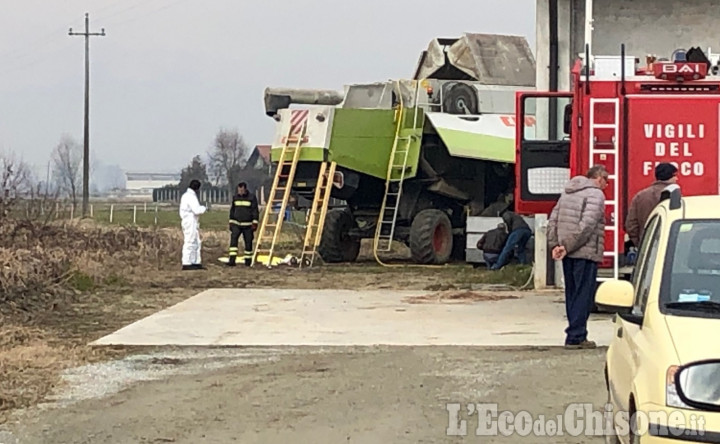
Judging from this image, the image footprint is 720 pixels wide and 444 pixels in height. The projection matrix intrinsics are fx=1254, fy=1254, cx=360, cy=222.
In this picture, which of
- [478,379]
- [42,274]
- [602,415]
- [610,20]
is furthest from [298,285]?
[602,415]

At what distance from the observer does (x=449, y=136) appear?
21781 millimetres

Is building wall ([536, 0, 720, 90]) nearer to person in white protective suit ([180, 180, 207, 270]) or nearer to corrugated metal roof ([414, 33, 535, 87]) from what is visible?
corrugated metal roof ([414, 33, 535, 87])

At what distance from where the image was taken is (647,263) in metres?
6.53

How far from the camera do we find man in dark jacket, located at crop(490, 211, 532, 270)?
67.1 ft

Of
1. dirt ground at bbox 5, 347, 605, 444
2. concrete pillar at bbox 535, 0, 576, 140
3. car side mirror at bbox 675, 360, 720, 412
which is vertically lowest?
dirt ground at bbox 5, 347, 605, 444

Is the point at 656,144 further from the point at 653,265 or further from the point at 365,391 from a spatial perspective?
the point at 653,265

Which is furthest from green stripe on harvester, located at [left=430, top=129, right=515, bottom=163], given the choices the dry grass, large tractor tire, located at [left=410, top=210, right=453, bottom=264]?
the dry grass

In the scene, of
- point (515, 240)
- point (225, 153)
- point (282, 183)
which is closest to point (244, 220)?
point (282, 183)

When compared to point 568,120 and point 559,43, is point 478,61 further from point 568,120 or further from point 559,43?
point 568,120

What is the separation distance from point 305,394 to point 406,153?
41.9 feet

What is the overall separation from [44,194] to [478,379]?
582 inches

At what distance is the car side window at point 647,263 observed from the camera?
20.5ft

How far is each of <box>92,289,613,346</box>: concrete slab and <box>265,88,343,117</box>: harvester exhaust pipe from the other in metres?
7.08

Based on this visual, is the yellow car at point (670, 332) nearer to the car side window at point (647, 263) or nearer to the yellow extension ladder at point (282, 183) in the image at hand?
the car side window at point (647, 263)
